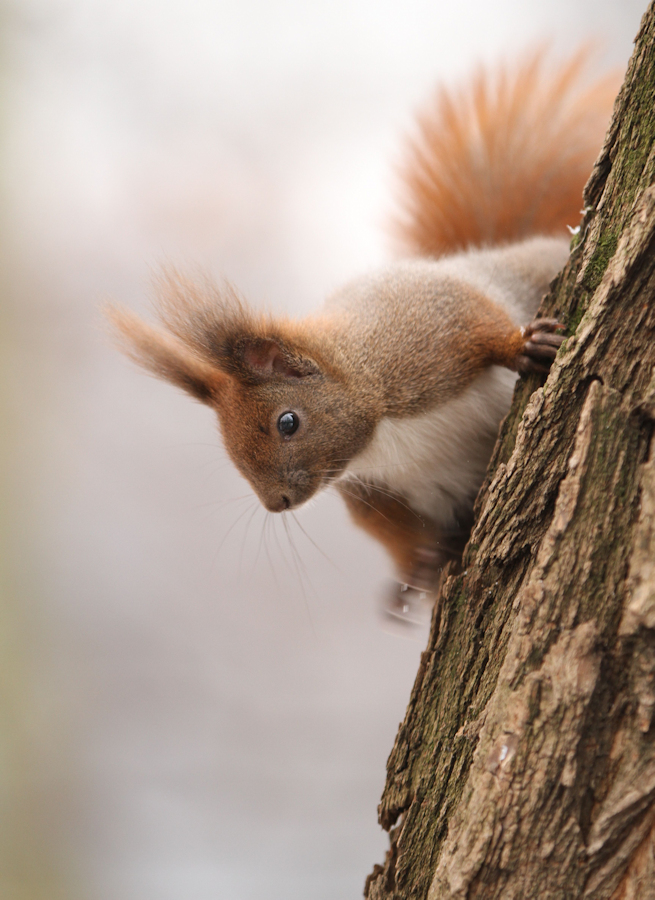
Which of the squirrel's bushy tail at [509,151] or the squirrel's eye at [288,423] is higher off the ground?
the squirrel's bushy tail at [509,151]

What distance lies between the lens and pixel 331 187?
249 cm

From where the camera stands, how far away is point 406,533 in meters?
1.52

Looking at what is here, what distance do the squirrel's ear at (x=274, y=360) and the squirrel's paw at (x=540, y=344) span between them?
385 millimetres

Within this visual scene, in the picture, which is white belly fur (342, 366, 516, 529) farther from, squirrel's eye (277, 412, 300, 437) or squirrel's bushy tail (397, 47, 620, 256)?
squirrel's bushy tail (397, 47, 620, 256)

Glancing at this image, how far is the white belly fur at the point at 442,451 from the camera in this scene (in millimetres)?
1397

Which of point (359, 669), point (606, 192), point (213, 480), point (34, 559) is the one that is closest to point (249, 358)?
point (606, 192)

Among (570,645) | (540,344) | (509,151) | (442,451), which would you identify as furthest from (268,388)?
(509,151)

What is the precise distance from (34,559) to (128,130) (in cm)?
143

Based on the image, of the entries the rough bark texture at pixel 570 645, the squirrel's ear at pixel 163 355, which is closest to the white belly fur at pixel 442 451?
the squirrel's ear at pixel 163 355

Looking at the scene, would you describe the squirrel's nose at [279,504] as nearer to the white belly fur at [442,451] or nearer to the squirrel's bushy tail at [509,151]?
the white belly fur at [442,451]

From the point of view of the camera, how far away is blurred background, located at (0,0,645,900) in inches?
87.0

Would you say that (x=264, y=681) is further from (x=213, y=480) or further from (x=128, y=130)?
(x=128, y=130)

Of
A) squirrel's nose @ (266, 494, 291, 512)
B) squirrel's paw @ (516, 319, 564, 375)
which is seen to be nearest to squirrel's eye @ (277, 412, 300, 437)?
squirrel's nose @ (266, 494, 291, 512)

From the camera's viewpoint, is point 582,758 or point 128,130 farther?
point 128,130
